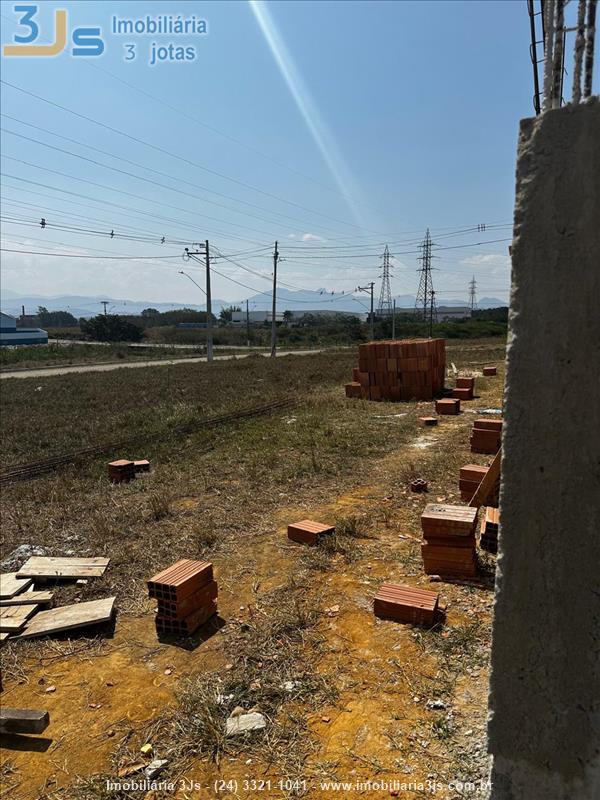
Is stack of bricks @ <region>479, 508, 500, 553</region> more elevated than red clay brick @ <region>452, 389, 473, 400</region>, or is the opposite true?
red clay brick @ <region>452, 389, 473, 400</region>

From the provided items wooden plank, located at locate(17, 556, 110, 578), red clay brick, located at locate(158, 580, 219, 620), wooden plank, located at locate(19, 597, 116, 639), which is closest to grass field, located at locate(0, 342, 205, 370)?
wooden plank, located at locate(17, 556, 110, 578)

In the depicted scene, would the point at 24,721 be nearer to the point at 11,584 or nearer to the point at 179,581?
the point at 179,581

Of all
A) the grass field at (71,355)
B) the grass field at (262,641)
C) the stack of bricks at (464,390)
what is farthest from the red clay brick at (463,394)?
the grass field at (71,355)

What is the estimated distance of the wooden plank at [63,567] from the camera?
18.0ft

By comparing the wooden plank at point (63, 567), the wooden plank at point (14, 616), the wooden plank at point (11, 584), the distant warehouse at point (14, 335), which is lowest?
the wooden plank at point (14, 616)

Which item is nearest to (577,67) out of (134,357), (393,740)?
(393,740)

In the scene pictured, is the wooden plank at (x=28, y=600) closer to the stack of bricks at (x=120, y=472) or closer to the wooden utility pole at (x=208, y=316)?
the stack of bricks at (x=120, y=472)

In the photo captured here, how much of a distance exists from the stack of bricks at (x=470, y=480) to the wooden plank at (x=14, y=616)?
5.34 m

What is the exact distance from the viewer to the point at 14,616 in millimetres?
4773

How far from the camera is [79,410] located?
1662cm

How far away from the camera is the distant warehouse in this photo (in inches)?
2762

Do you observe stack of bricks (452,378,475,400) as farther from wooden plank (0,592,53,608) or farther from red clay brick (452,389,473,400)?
wooden plank (0,592,53,608)

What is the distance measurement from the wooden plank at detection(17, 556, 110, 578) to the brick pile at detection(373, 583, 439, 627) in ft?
10.2

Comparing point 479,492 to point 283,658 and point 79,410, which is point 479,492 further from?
point 79,410
